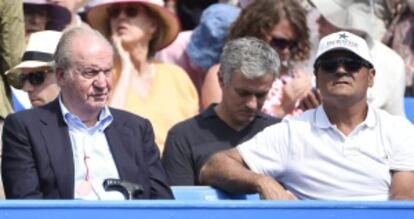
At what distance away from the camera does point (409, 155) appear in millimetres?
6484

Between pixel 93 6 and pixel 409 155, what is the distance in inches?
92.0

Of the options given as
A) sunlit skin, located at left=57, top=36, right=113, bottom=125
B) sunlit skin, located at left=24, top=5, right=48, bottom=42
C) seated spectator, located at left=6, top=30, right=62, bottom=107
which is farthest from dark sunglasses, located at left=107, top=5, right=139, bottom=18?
sunlit skin, located at left=57, top=36, right=113, bottom=125

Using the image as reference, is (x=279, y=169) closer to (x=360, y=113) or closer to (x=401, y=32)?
(x=360, y=113)

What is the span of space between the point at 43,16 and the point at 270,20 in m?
1.23

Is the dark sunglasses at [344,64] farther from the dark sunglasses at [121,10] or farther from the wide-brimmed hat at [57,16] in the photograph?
the wide-brimmed hat at [57,16]

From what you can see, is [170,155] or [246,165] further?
[170,155]

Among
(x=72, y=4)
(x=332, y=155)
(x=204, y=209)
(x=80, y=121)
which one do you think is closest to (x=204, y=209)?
(x=204, y=209)

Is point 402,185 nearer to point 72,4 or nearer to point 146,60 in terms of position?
point 146,60

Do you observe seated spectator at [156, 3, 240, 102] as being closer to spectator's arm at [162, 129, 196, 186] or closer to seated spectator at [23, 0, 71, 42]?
seated spectator at [23, 0, 71, 42]

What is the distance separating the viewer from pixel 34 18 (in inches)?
313

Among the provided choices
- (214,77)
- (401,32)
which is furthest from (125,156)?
(401,32)

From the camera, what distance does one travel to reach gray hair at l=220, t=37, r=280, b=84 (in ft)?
24.0

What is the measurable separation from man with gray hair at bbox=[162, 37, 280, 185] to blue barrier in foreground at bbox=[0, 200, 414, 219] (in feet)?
5.40

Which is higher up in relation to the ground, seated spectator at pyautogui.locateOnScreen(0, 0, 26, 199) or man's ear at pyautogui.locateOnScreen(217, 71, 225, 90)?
seated spectator at pyautogui.locateOnScreen(0, 0, 26, 199)
